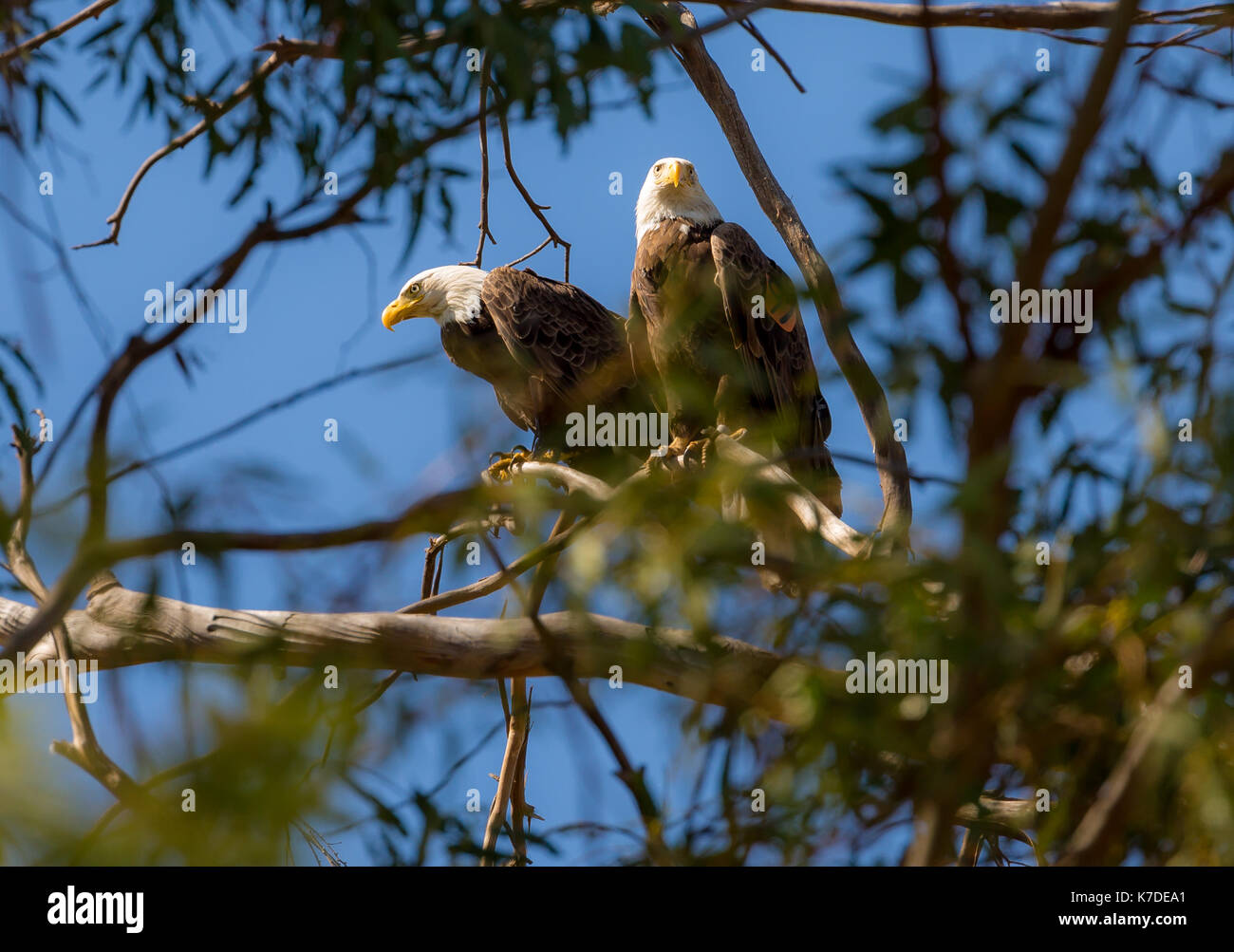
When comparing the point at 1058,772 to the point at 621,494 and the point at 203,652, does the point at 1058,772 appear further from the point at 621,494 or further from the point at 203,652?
the point at 203,652

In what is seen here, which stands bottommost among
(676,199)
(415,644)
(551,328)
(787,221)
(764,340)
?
(415,644)

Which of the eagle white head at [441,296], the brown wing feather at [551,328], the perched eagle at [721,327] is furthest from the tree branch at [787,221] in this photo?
the eagle white head at [441,296]

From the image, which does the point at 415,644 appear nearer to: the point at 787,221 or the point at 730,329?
the point at 787,221

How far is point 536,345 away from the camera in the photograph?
4609 millimetres

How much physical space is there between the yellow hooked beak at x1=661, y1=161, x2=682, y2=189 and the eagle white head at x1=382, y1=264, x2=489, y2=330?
3.09 feet

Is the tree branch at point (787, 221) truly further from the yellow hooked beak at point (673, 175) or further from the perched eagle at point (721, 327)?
the yellow hooked beak at point (673, 175)

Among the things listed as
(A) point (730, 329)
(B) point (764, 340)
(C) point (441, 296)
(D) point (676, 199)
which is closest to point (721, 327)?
(A) point (730, 329)

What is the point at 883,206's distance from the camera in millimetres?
1490

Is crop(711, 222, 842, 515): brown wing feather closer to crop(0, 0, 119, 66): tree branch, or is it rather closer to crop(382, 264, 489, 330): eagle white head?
crop(382, 264, 489, 330): eagle white head

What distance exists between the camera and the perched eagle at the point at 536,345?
4.57 meters

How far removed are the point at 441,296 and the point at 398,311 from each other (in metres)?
0.22
